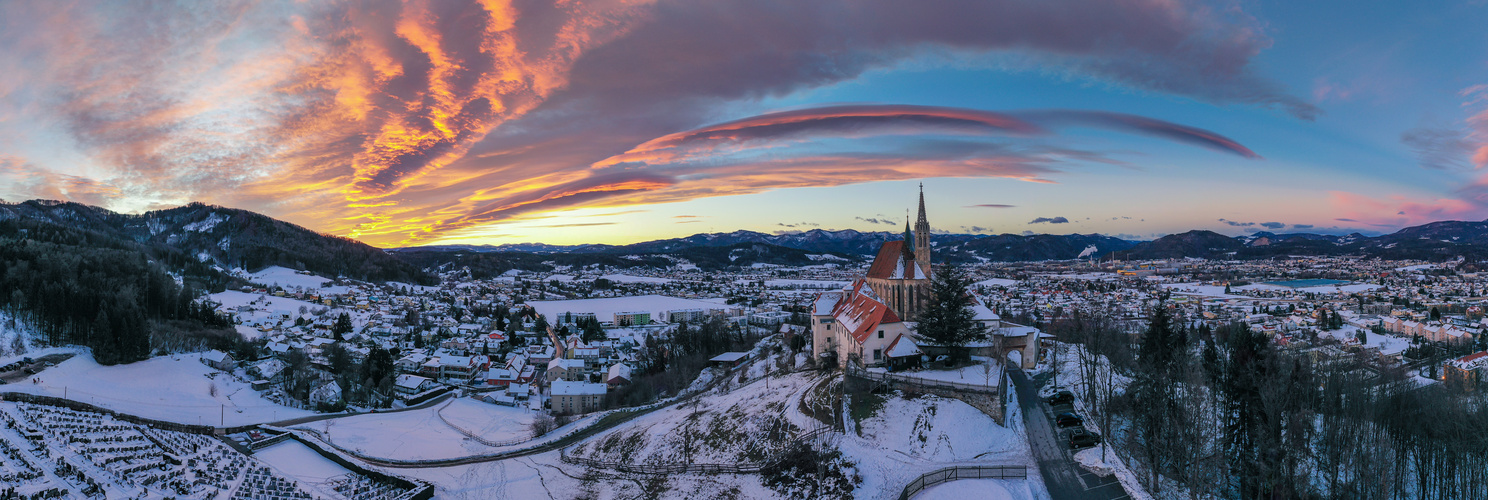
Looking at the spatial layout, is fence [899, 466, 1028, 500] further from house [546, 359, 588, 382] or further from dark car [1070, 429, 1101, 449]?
house [546, 359, 588, 382]

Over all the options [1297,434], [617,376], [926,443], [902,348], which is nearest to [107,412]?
[617,376]

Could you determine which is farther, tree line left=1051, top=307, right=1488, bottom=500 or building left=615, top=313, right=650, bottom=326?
building left=615, top=313, right=650, bottom=326

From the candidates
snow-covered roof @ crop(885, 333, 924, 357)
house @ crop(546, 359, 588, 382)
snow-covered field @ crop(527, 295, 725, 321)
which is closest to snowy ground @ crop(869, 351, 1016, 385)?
snow-covered roof @ crop(885, 333, 924, 357)

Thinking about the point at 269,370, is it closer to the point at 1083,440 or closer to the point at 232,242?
the point at 1083,440

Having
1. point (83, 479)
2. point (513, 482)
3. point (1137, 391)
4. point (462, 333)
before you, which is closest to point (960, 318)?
point (1137, 391)

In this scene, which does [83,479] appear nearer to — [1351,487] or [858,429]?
[858,429]

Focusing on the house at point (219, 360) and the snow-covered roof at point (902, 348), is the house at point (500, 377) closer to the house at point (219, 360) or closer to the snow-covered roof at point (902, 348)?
the house at point (219, 360)

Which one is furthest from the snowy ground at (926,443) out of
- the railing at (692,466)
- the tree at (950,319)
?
the tree at (950,319)
